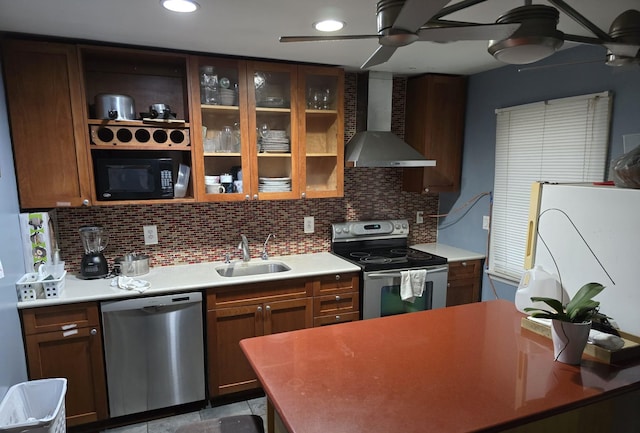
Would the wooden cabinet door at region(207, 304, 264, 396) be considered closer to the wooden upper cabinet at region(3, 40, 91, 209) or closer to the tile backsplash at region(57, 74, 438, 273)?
the tile backsplash at region(57, 74, 438, 273)

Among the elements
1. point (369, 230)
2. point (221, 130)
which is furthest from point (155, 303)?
point (369, 230)

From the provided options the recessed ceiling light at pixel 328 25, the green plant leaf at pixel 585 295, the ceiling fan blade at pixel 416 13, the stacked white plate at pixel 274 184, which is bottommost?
the green plant leaf at pixel 585 295

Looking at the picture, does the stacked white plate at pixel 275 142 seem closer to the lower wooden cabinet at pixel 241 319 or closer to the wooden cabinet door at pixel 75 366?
the lower wooden cabinet at pixel 241 319

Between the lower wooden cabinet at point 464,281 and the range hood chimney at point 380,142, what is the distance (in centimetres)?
87

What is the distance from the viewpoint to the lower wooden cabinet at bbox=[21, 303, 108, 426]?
2.11 metres

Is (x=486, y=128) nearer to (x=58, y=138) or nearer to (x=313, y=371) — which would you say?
(x=313, y=371)

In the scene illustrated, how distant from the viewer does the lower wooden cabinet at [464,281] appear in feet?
10.1

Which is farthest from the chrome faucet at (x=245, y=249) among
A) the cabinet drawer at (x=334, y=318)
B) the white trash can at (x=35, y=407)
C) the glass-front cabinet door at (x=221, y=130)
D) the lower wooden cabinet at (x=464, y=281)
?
the lower wooden cabinet at (x=464, y=281)

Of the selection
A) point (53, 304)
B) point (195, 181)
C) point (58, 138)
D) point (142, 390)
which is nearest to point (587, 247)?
point (195, 181)

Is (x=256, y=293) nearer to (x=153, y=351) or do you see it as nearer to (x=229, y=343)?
(x=229, y=343)

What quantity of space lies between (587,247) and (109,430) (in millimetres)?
2801

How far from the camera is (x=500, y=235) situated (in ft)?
9.78

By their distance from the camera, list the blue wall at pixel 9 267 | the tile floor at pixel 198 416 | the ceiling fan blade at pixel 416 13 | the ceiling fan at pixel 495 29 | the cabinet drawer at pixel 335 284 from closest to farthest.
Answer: the ceiling fan blade at pixel 416 13, the ceiling fan at pixel 495 29, the blue wall at pixel 9 267, the tile floor at pixel 198 416, the cabinet drawer at pixel 335 284

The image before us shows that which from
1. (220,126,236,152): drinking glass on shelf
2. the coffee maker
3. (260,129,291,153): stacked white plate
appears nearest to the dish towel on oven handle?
(260,129,291,153): stacked white plate
